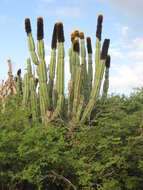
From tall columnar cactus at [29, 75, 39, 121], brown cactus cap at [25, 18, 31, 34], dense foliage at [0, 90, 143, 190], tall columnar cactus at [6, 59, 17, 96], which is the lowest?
dense foliage at [0, 90, 143, 190]

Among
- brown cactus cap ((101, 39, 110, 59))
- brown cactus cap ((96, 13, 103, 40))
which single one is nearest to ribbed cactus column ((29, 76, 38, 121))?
brown cactus cap ((101, 39, 110, 59))

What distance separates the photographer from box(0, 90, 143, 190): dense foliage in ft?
27.9

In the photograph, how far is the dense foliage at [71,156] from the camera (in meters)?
8.49

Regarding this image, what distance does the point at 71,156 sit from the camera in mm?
9008

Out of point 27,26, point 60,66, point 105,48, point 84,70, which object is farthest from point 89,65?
point 27,26

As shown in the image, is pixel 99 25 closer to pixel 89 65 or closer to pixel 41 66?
pixel 89 65

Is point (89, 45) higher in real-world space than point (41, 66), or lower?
higher

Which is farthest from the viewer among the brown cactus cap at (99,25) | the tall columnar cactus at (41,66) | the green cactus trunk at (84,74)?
the brown cactus cap at (99,25)

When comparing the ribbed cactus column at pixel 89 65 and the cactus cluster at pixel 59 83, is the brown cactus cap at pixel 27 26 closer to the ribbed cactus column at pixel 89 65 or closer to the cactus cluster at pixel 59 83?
the cactus cluster at pixel 59 83

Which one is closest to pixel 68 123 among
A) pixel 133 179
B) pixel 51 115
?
pixel 51 115

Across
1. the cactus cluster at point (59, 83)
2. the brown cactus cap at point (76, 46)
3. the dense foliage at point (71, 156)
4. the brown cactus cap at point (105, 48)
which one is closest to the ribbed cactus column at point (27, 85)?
the cactus cluster at point (59, 83)

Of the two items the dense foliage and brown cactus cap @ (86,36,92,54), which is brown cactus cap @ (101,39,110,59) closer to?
brown cactus cap @ (86,36,92,54)

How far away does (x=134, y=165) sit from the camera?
945cm

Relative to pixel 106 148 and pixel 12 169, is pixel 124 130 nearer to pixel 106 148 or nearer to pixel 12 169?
pixel 106 148
